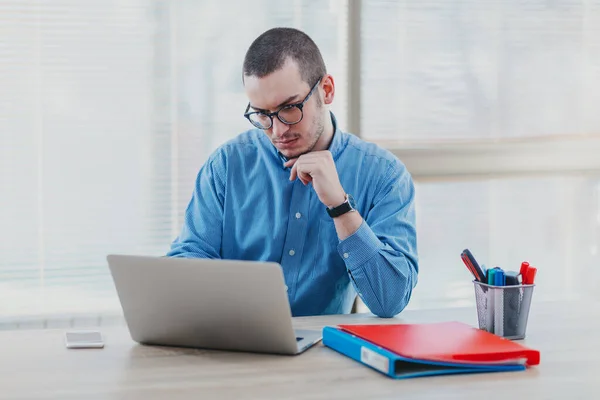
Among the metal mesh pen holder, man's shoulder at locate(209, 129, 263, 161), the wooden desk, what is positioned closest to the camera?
the wooden desk

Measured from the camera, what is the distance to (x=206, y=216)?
2.31 m

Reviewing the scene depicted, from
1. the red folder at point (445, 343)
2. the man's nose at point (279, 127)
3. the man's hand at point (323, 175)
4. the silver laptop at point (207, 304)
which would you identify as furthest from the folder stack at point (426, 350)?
the man's nose at point (279, 127)

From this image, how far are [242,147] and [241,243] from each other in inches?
10.6

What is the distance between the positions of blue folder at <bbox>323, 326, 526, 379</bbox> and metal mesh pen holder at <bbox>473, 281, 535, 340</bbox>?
211 millimetres

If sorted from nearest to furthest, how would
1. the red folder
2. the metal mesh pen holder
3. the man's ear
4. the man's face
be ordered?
1. the red folder
2. the metal mesh pen holder
3. the man's face
4. the man's ear

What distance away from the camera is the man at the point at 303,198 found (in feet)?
6.73

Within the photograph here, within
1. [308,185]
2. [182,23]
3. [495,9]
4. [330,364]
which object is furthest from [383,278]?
[495,9]

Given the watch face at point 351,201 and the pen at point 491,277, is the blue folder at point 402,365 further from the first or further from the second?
the watch face at point 351,201

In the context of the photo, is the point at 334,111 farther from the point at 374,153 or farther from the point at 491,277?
the point at 491,277

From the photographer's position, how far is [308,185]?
2.28 meters

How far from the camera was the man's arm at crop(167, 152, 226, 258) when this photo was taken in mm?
2256

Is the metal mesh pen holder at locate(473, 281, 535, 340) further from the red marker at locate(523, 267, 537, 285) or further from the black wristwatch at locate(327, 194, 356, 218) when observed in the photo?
the black wristwatch at locate(327, 194, 356, 218)

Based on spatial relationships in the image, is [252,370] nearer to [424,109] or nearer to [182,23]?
[182,23]

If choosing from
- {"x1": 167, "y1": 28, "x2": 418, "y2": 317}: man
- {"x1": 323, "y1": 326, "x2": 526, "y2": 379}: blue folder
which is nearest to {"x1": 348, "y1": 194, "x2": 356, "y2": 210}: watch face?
{"x1": 167, "y1": 28, "x2": 418, "y2": 317}: man
